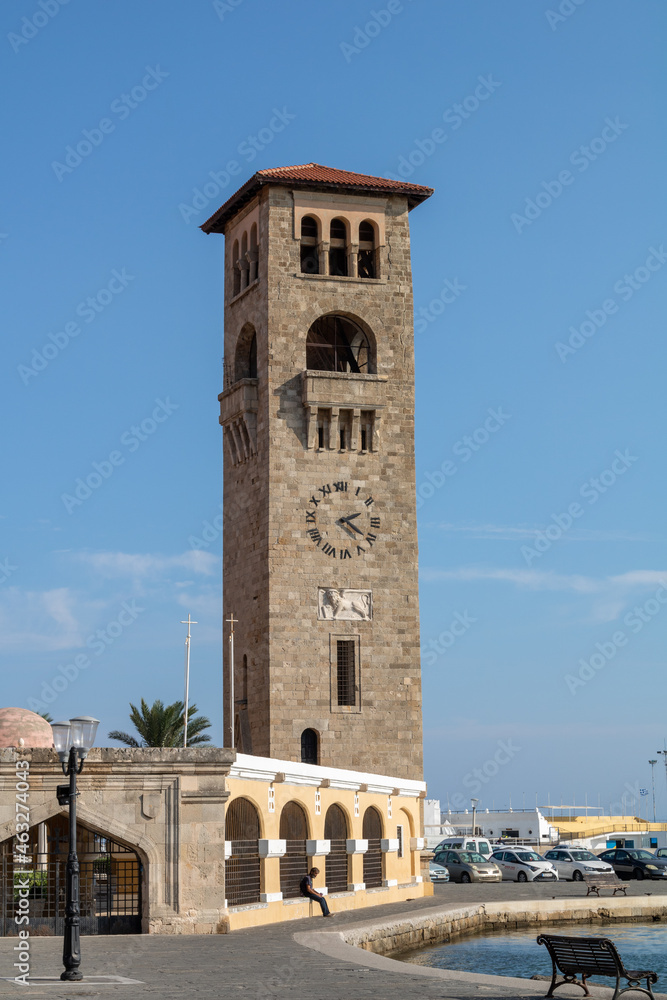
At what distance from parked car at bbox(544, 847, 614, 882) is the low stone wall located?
30.0ft

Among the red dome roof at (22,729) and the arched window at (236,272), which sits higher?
the arched window at (236,272)

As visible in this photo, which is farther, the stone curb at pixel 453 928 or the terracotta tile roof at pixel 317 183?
the terracotta tile roof at pixel 317 183

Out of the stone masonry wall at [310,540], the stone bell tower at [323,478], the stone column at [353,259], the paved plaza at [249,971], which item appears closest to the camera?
the paved plaza at [249,971]

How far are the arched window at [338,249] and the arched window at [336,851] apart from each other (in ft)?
61.8

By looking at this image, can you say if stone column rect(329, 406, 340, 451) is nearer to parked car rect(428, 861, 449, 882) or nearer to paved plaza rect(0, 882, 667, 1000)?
parked car rect(428, 861, 449, 882)

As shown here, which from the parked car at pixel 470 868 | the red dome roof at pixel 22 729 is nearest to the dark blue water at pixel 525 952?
the red dome roof at pixel 22 729

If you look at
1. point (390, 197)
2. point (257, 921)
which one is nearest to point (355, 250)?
point (390, 197)

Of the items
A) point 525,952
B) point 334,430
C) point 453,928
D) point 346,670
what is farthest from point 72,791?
point 334,430

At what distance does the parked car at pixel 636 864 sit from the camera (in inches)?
1769

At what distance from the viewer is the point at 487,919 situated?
29.9 metres

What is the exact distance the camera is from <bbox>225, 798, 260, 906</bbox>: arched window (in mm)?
23484

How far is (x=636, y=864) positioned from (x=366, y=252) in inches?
919

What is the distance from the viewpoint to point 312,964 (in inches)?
693

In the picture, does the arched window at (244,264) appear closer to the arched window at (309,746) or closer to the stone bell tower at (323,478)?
the stone bell tower at (323,478)
